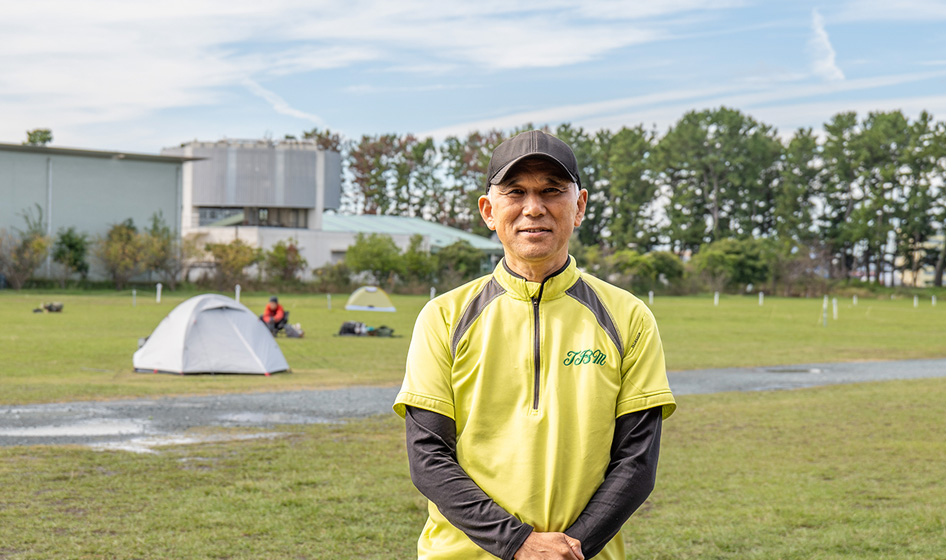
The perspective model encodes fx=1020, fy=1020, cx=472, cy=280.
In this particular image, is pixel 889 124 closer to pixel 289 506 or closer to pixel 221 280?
pixel 221 280

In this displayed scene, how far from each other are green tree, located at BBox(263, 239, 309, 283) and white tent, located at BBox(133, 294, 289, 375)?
44.0 metres

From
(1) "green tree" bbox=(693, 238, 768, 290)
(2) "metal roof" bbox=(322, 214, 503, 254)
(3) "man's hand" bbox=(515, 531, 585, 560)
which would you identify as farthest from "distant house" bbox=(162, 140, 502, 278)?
(3) "man's hand" bbox=(515, 531, 585, 560)

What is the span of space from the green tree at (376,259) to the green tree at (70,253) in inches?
600

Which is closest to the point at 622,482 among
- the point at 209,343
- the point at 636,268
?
the point at 209,343

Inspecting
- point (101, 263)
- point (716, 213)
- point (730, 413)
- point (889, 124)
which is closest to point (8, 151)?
point (101, 263)

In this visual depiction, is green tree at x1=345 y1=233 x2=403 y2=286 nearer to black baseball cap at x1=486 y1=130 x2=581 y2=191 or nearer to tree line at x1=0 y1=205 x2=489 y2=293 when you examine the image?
tree line at x1=0 y1=205 x2=489 y2=293

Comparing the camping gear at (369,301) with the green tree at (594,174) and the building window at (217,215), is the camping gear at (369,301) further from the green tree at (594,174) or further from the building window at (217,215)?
the green tree at (594,174)

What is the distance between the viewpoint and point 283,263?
62.0 meters

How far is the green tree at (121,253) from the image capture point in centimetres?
5478

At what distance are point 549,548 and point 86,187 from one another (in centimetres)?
5947

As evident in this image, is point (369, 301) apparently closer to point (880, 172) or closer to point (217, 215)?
point (217, 215)

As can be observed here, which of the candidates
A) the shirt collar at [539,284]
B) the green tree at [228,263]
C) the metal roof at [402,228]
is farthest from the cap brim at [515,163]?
the metal roof at [402,228]

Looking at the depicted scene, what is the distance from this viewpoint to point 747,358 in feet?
73.8

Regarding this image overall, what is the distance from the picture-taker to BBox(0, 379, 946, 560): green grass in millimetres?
6617
